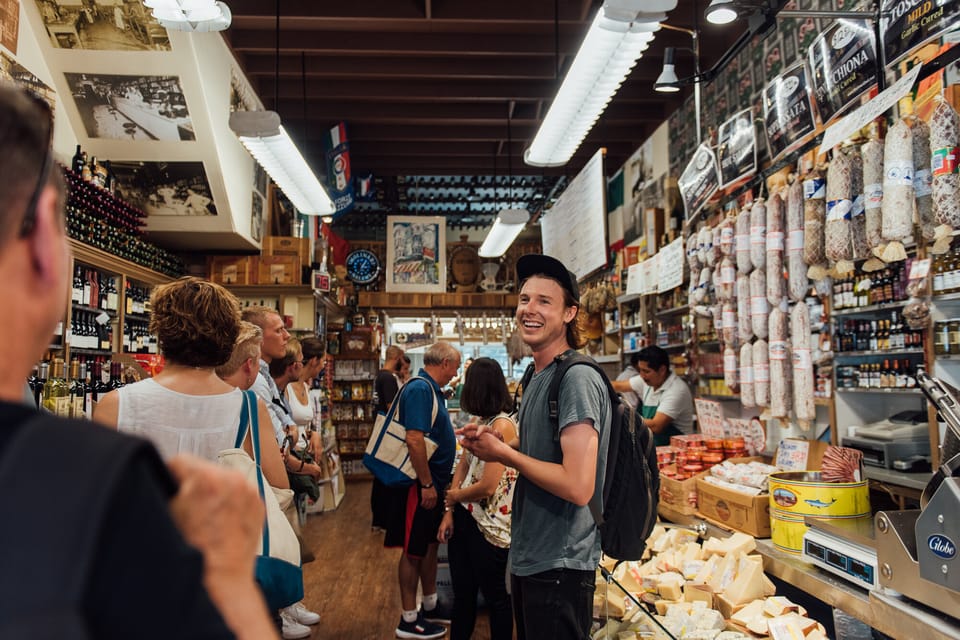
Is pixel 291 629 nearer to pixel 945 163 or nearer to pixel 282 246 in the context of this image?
pixel 945 163

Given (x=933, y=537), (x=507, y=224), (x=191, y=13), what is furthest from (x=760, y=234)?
(x=507, y=224)

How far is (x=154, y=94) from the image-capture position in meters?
5.43

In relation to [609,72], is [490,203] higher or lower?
higher

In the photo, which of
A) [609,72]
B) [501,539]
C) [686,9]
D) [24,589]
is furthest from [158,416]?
[686,9]

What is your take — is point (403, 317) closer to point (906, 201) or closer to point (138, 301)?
point (138, 301)

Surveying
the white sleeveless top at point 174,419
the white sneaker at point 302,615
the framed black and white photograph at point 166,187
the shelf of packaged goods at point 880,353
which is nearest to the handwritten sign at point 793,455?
the shelf of packaged goods at point 880,353

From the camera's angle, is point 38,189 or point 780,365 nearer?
point 38,189

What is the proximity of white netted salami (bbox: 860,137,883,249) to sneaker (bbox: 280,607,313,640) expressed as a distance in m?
3.93

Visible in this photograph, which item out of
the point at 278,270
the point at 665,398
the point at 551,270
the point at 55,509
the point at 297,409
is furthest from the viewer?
the point at 278,270

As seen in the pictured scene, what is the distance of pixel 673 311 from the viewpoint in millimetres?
6781

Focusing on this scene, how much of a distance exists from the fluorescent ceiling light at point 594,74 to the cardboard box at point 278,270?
3.69 metres

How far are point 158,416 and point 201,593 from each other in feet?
4.60

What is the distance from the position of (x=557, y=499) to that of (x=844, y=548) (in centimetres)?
124

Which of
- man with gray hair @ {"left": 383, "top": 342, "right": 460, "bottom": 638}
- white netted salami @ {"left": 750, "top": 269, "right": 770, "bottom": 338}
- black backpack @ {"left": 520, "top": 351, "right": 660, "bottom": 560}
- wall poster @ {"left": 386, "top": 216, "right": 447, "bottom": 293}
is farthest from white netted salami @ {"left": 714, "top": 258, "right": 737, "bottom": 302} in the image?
wall poster @ {"left": 386, "top": 216, "right": 447, "bottom": 293}
